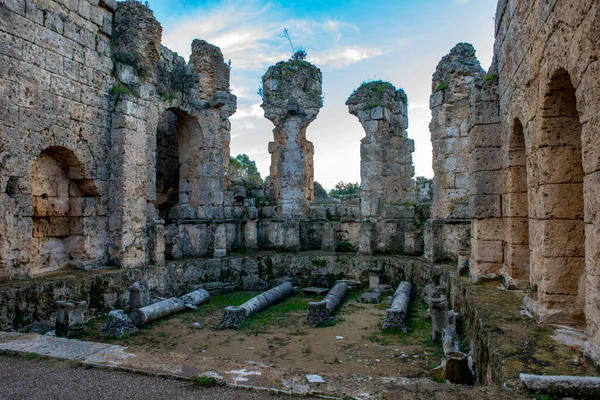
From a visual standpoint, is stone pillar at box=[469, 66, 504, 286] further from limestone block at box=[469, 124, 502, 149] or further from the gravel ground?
the gravel ground

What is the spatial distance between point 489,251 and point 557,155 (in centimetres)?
275

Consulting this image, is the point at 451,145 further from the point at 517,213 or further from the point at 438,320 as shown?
the point at 438,320

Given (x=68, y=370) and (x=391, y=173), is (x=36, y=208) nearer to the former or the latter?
(x=68, y=370)

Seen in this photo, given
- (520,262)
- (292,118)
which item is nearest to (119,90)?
(292,118)

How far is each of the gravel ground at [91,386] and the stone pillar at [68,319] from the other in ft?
10.5

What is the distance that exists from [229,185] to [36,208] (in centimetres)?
625

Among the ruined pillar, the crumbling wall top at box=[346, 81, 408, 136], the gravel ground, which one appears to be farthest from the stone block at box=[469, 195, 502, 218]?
the crumbling wall top at box=[346, 81, 408, 136]

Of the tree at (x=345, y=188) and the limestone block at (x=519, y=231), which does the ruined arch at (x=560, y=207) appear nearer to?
the limestone block at (x=519, y=231)

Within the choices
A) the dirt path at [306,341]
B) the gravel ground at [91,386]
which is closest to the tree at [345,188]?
the dirt path at [306,341]

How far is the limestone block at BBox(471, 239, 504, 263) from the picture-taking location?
730cm

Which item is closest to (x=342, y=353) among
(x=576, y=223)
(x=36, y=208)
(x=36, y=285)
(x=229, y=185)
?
(x=576, y=223)

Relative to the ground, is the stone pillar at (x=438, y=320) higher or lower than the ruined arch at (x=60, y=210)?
lower

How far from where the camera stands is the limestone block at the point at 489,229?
7316mm

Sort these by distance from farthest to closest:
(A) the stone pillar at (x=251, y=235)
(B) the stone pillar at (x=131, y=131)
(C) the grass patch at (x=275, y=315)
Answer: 1. (A) the stone pillar at (x=251, y=235)
2. (B) the stone pillar at (x=131, y=131)
3. (C) the grass patch at (x=275, y=315)
